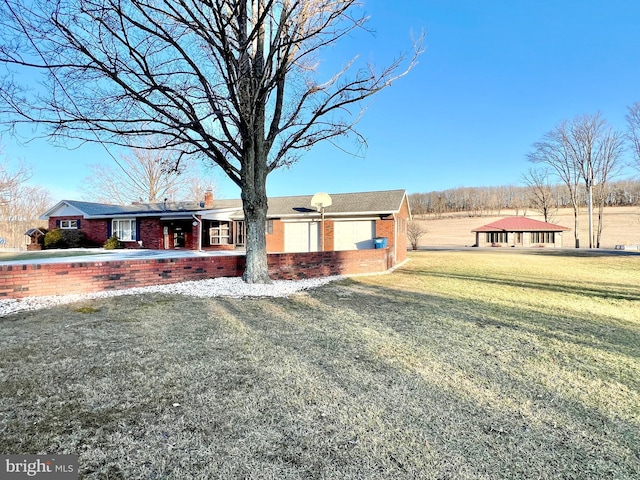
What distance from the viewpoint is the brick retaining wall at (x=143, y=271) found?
6.60 meters

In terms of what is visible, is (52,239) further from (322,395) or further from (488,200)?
(488,200)

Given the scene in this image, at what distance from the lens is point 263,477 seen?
186 centimetres

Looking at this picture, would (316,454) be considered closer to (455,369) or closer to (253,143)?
(455,369)

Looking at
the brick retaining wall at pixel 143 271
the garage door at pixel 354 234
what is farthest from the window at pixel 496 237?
the brick retaining wall at pixel 143 271

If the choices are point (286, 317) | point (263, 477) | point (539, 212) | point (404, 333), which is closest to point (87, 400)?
point (263, 477)

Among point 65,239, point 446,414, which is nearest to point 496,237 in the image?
point 65,239

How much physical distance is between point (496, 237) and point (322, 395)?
4683cm

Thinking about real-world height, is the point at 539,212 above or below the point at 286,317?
above

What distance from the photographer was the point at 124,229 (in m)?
22.2

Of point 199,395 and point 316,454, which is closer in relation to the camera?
point 316,454

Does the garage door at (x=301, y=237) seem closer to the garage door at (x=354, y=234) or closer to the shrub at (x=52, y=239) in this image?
the garage door at (x=354, y=234)

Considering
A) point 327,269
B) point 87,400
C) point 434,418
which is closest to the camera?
point 434,418

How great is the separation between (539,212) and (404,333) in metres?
76.3

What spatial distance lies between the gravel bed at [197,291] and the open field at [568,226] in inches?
1587
